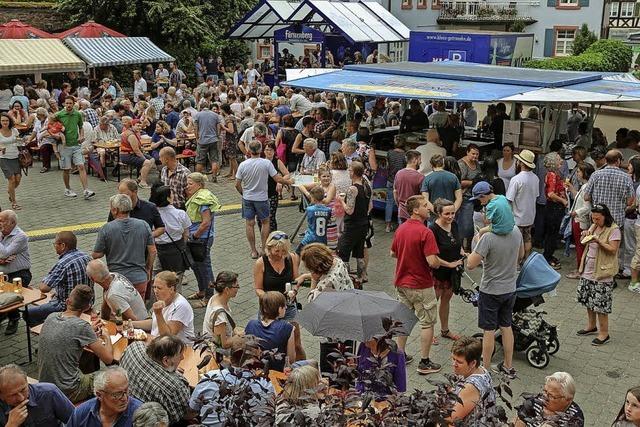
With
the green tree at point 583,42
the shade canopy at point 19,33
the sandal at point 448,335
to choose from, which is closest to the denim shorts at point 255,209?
the sandal at point 448,335

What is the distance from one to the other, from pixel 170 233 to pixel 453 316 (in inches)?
132

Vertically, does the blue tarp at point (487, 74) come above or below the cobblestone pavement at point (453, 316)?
above

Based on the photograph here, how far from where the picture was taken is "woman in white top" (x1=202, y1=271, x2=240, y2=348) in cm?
614

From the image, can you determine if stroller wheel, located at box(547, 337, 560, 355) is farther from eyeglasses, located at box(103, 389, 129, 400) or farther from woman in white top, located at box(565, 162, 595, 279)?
eyeglasses, located at box(103, 389, 129, 400)

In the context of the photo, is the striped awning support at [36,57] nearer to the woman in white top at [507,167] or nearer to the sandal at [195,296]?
the sandal at [195,296]

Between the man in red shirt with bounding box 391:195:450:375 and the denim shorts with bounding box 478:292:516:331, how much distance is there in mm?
458

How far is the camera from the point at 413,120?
1403 centimetres

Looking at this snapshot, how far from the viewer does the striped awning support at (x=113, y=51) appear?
23.0 m

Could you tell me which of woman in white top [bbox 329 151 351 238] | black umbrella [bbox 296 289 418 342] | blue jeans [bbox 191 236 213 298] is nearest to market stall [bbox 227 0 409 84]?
woman in white top [bbox 329 151 351 238]

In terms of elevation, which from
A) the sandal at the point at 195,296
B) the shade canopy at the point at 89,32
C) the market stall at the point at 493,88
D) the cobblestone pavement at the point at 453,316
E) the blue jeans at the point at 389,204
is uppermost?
the shade canopy at the point at 89,32

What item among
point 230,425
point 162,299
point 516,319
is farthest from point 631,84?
point 230,425

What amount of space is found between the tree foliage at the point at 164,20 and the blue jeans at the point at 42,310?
77.1 ft

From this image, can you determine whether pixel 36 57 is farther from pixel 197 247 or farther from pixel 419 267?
pixel 419 267

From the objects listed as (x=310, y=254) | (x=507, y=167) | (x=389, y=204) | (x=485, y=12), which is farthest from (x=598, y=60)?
(x=310, y=254)
